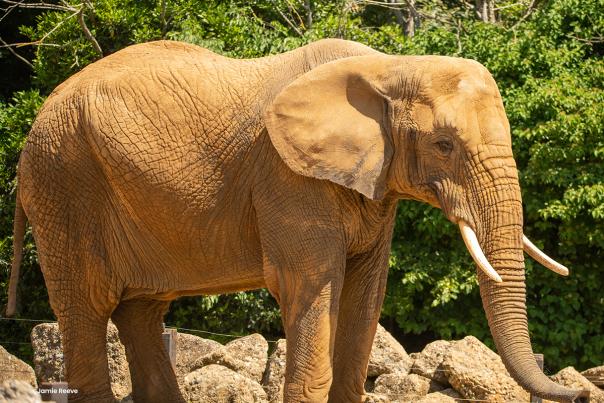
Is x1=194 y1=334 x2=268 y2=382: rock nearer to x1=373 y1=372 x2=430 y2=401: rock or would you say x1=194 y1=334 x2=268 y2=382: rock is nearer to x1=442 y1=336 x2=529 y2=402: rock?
x1=373 y1=372 x2=430 y2=401: rock

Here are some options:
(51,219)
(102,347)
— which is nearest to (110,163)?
(51,219)

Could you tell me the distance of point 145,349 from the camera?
31.2ft

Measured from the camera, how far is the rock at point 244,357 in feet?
34.9

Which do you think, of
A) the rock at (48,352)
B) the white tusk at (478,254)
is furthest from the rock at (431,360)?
the white tusk at (478,254)

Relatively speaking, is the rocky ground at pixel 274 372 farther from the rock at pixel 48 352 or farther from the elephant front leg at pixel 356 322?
the elephant front leg at pixel 356 322

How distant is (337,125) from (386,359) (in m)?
3.66

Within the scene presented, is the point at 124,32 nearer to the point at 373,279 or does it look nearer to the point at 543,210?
the point at 543,210

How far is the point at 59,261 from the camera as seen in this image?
8.89 meters

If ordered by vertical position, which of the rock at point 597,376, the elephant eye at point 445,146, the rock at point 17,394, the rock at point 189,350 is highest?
the elephant eye at point 445,146

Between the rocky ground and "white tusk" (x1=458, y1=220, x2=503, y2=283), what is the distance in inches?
94.8

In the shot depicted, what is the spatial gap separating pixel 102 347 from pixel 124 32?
263 inches

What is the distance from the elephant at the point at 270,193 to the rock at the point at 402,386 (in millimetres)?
A: 1844

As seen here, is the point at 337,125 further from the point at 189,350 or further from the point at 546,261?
the point at 189,350

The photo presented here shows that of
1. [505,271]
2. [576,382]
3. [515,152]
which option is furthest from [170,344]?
[515,152]
